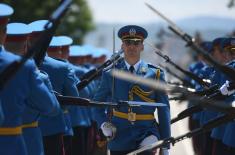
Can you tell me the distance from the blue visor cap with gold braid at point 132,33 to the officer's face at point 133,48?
61 millimetres

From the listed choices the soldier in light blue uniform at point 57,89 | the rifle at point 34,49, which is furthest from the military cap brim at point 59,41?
the rifle at point 34,49

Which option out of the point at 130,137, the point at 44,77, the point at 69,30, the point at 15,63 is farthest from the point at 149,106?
the point at 69,30

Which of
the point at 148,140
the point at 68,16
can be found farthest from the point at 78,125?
the point at 68,16

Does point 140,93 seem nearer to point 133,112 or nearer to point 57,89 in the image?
point 133,112

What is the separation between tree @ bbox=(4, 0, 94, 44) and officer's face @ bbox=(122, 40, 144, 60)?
37.2m

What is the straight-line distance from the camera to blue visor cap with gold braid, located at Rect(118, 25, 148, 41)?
820 cm

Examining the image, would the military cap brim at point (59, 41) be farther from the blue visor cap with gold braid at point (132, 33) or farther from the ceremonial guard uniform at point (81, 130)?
the blue visor cap with gold braid at point (132, 33)

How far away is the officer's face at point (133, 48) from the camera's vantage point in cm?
803

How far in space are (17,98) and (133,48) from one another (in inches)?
83.5

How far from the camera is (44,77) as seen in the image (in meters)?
7.11

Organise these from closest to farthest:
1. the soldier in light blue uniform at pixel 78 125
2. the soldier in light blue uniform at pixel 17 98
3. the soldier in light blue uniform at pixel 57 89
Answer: the soldier in light blue uniform at pixel 17 98, the soldier in light blue uniform at pixel 57 89, the soldier in light blue uniform at pixel 78 125

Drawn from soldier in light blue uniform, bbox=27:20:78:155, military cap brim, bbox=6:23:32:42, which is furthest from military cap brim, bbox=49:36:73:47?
military cap brim, bbox=6:23:32:42

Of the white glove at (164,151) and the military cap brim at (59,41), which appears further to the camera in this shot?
the military cap brim at (59,41)

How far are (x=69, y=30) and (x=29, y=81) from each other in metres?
51.6
